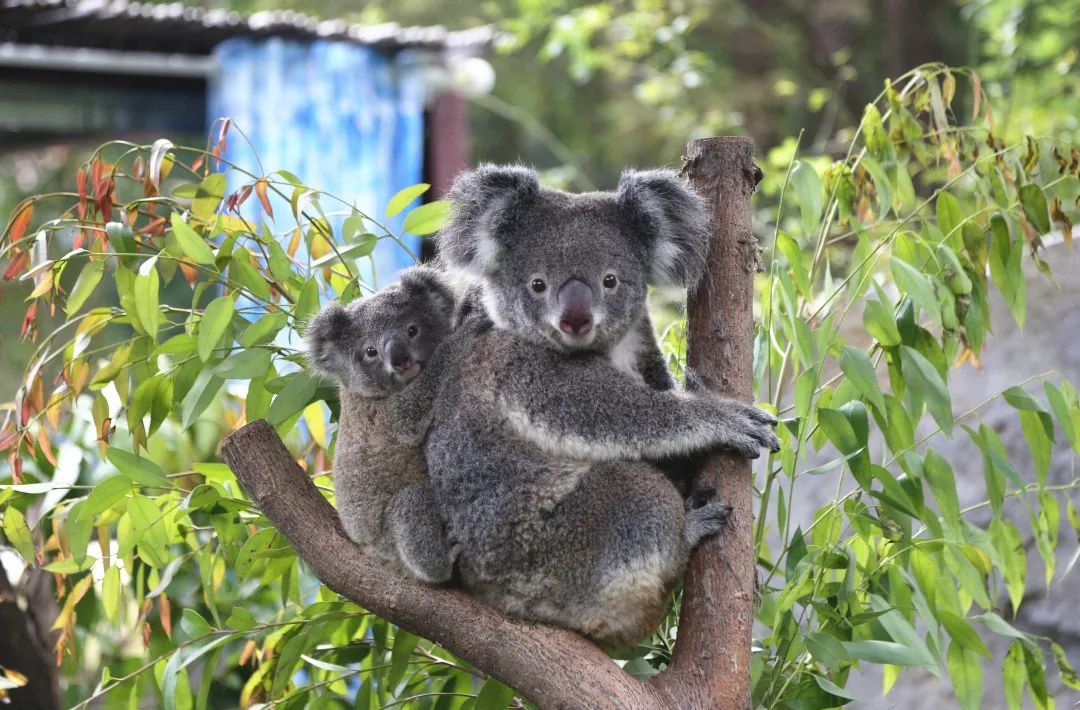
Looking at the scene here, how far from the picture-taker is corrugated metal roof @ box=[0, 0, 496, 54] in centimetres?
538

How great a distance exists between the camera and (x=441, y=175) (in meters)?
6.64

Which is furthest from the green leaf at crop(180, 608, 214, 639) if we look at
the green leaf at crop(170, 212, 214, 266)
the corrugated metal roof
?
the corrugated metal roof

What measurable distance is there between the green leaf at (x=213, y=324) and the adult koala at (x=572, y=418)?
0.48 meters

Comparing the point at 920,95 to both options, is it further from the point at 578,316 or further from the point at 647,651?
the point at 647,651

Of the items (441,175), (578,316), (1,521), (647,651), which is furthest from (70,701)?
(441,175)

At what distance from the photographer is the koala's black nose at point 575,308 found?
212 centimetres

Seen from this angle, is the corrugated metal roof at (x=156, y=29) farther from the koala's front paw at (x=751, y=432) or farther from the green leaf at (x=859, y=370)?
the green leaf at (x=859, y=370)

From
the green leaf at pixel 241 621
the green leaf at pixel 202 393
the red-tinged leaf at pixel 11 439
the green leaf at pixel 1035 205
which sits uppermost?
the green leaf at pixel 1035 205

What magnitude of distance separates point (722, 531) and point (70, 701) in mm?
2194

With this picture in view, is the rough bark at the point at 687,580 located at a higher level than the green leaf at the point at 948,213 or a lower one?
lower

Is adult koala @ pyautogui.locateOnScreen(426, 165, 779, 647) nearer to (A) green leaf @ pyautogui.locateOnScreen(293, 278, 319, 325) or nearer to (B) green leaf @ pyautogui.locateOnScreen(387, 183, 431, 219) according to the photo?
(B) green leaf @ pyautogui.locateOnScreen(387, 183, 431, 219)

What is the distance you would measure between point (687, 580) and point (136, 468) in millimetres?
1036

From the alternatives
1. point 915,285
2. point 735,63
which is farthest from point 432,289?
point 735,63

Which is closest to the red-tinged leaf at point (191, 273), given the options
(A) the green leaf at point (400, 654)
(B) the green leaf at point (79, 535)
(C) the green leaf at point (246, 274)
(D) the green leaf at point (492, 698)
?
(C) the green leaf at point (246, 274)
